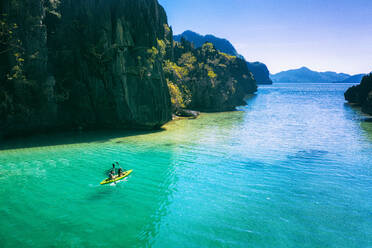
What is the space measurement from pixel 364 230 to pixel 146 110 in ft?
102

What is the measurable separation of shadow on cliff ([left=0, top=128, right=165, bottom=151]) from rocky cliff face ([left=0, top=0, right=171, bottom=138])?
1.59 metres

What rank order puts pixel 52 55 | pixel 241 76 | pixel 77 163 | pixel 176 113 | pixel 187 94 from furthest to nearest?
pixel 241 76
pixel 187 94
pixel 176 113
pixel 52 55
pixel 77 163

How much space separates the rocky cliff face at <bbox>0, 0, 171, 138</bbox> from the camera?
36.3m

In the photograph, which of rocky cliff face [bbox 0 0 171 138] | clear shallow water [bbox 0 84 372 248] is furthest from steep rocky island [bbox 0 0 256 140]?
clear shallow water [bbox 0 84 372 248]

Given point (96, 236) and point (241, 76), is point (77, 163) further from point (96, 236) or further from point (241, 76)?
point (241, 76)

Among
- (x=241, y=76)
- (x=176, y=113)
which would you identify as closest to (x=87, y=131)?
(x=176, y=113)

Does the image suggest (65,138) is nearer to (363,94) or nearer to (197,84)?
(197,84)

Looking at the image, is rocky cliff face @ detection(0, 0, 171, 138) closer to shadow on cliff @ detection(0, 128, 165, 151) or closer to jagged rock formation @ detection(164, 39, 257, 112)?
shadow on cliff @ detection(0, 128, 165, 151)

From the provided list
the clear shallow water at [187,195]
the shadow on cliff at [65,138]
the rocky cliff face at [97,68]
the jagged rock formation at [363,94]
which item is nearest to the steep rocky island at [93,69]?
the rocky cliff face at [97,68]

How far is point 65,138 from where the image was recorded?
34.6 meters

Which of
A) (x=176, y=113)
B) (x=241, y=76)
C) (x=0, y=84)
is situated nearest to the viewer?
(x=0, y=84)

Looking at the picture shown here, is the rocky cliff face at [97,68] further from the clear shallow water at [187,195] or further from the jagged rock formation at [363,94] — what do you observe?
the jagged rock formation at [363,94]

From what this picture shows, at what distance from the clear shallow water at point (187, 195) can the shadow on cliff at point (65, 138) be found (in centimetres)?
54

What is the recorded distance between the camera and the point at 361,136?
37625 mm
